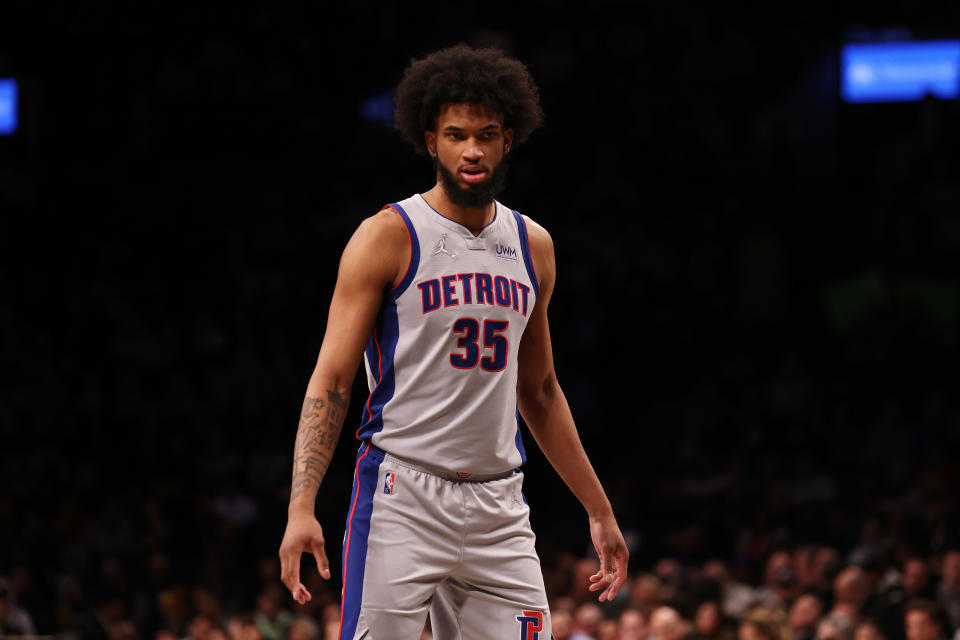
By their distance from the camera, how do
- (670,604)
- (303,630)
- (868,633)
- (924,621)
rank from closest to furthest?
(868,633) < (924,621) < (670,604) < (303,630)

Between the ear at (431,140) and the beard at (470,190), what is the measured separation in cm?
6

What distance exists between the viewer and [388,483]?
3.16 meters

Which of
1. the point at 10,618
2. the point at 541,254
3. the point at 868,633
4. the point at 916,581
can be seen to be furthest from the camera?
the point at 10,618

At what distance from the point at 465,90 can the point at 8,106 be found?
43.3ft

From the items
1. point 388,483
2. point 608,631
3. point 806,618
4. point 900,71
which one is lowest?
point 608,631

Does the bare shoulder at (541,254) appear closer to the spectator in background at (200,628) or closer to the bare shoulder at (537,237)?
the bare shoulder at (537,237)

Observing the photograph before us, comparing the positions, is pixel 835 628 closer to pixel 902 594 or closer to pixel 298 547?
pixel 902 594

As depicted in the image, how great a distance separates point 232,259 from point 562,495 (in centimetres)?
471

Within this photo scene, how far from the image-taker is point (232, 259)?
1391 centimetres

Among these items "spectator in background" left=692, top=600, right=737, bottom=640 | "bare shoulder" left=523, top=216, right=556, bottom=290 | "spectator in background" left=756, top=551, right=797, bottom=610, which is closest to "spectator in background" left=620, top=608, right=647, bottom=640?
"spectator in background" left=692, top=600, right=737, bottom=640

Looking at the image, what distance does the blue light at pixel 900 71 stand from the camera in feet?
45.0

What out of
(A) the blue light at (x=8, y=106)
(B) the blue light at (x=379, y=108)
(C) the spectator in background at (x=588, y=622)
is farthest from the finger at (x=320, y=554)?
(A) the blue light at (x=8, y=106)

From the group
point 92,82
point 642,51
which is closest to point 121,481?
point 92,82

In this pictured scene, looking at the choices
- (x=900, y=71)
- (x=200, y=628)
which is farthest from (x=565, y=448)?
(x=900, y=71)
